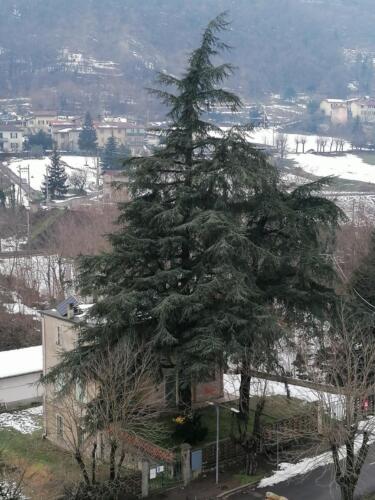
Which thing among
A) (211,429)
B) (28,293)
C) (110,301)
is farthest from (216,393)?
(28,293)

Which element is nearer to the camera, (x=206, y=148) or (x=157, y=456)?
(x=157, y=456)

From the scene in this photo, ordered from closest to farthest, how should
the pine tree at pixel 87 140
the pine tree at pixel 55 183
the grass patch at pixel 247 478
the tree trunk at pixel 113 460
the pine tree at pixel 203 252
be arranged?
the tree trunk at pixel 113 460 < the pine tree at pixel 203 252 < the grass patch at pixel 247 478 < the pine tree at pixel 55 183 < the pine tree at pixel 87 140

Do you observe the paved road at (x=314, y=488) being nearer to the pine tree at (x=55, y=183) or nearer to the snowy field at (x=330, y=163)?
the pine tree at (x=55, y=183)

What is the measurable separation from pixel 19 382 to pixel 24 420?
8.25 feet

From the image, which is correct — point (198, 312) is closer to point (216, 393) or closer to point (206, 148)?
point (206, 148)

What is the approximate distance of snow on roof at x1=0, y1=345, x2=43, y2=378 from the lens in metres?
29.4

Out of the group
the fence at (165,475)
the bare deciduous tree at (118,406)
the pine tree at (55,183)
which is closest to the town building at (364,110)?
the pine tree at (55,183)

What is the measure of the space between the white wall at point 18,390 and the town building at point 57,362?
16.9 ft

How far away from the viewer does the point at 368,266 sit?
2625 centimetres

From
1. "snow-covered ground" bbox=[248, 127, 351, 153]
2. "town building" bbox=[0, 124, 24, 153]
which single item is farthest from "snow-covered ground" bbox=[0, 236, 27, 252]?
"snow-covered ground" bbox=[248, 127, 351, 153]

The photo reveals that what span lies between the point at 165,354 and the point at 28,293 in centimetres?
2745

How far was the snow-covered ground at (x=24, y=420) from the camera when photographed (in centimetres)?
2602

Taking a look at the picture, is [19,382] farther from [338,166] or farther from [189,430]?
[338,166]

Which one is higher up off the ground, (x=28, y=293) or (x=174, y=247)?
(x=174, y=247)
